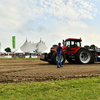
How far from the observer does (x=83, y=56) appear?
1169 centimetres

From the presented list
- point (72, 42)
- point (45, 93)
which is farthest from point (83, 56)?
point (45, 93)

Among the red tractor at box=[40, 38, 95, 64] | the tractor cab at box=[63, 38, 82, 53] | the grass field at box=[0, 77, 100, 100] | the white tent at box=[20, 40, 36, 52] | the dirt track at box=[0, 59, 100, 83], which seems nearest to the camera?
the grass field at box=[0, 77, 100, 100]

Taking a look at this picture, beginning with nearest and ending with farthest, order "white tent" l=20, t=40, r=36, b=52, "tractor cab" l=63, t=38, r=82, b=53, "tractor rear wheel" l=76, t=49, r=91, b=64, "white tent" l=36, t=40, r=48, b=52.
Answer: "tractor rear wheel" l=76, t=49, r=91, b=64
"tractor cab" l=63, t=38, r=82, b=53
"white tent" l=36, t=40, r=48, b=52
"white tent" l=20, t=40, r=36, b=52

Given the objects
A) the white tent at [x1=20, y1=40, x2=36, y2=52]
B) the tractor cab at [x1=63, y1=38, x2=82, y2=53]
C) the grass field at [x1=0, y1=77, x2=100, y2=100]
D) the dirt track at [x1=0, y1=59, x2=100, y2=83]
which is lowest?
the grass field at [x1=0, y1=77, x2=100, y2=100]

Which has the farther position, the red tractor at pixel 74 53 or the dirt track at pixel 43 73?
the red tractor at pixel 74 53

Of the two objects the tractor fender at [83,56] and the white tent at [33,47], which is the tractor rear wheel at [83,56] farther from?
the white tent at [33,47]

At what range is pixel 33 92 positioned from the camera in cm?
328

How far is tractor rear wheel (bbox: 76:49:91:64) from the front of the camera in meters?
11.1

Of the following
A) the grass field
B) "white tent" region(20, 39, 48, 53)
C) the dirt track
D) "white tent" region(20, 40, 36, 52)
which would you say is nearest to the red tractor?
the dirt track

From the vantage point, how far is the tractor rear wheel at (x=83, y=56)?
11.1 meters

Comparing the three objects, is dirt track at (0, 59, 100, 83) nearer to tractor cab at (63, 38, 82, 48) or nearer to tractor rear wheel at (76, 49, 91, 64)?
tractor rear wheel at (76, 49, 91, 64)

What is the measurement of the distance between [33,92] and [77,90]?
1173mm

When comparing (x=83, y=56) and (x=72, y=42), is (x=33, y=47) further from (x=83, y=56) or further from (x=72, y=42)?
(x=83, y=56)

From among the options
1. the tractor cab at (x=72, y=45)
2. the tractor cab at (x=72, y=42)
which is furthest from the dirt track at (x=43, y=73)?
the tractor cab at (x=72, y=42)
